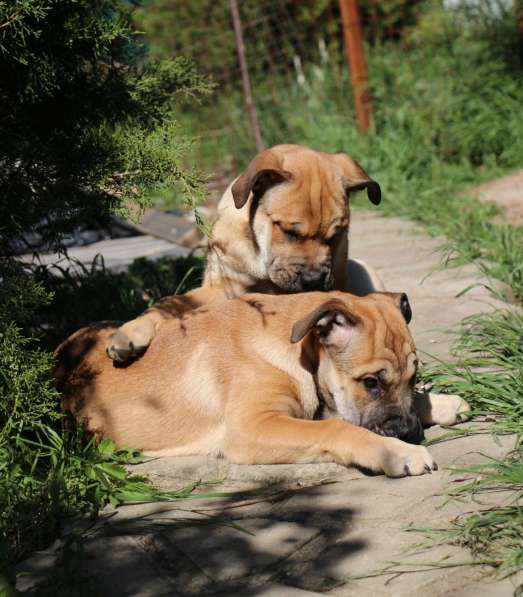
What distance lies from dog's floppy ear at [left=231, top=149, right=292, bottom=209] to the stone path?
172 centimetres

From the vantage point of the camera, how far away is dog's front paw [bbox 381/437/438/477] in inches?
147

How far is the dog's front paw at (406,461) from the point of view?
372 cm

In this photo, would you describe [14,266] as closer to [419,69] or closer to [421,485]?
[421,485]

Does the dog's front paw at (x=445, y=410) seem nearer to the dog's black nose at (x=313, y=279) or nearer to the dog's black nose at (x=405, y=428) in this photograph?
the dog's black nose at (x=405, y=428)

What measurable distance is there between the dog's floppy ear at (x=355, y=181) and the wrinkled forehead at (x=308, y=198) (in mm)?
114

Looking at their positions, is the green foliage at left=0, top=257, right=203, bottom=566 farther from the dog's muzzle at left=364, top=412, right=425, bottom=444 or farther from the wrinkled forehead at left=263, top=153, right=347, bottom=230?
the wrinkled forehead at left=263, top=153, right=347, bottom=230

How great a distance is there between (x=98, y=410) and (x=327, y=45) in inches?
441

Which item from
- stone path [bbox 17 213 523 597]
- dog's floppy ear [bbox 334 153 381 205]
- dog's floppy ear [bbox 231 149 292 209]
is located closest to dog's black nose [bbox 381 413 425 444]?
stone path [bbox 17 213 523 597]

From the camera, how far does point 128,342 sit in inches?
188

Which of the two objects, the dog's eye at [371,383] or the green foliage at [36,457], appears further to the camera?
the dog's eye at [371,383]

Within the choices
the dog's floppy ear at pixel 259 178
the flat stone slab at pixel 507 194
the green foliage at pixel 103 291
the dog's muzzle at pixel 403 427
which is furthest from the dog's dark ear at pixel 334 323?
the flat stone slab at pixel 507 194

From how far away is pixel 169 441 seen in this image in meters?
4.55

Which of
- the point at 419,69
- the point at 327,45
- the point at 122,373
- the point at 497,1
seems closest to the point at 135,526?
the point at 122,373

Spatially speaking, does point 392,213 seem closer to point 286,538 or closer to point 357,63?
point 357,63
